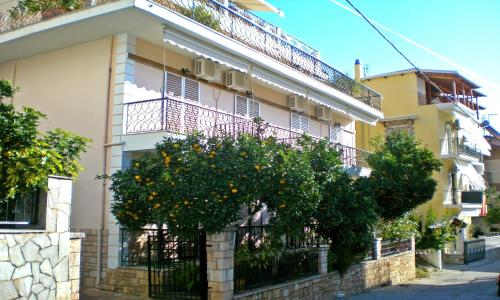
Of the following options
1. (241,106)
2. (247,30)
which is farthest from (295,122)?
(247,30)

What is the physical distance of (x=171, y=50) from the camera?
46.8 feet

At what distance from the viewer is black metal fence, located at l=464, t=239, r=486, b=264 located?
26.3 metres

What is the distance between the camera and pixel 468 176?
32125 mm

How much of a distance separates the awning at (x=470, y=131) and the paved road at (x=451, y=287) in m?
9.59

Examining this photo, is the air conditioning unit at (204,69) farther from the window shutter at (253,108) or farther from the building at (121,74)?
the window shutter at (253,108)

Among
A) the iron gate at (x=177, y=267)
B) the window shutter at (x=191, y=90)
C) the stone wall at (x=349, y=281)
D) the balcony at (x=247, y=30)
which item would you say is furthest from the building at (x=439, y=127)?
the iron gate at (x=177, y=267)

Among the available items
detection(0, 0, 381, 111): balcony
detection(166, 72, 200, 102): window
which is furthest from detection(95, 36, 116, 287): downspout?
detection(166, 72, 200, 102): window

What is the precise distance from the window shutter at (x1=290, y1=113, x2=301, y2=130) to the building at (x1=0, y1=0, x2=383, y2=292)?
283 centimetres

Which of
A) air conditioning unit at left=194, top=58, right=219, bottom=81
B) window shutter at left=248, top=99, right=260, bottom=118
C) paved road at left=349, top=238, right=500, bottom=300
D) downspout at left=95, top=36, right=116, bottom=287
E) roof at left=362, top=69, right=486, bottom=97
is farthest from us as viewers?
roof at left=362, top=69, right=486, bottom=97

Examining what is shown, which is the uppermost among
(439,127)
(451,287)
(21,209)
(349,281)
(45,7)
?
(45,7)

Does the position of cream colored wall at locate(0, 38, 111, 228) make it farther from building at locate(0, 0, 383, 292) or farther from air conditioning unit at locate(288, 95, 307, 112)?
air conditioning unit at locate(288, 95, 307, 112)

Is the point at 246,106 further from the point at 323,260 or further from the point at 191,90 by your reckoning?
the point at 323,260

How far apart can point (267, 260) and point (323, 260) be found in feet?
9.19

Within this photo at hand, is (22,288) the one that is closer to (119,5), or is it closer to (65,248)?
(65,248)
